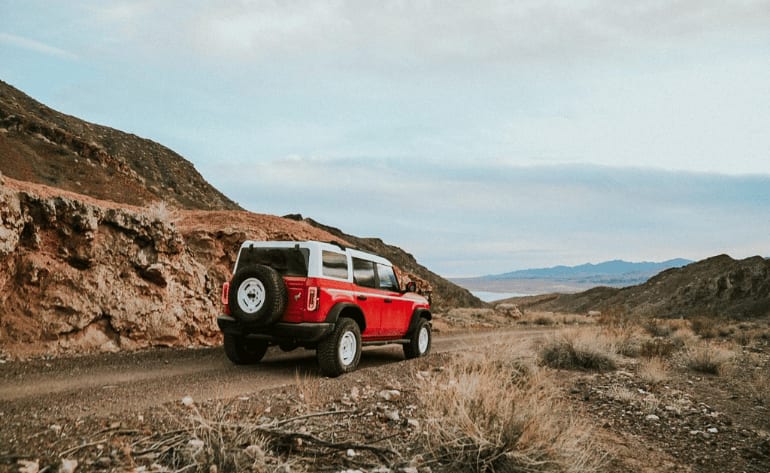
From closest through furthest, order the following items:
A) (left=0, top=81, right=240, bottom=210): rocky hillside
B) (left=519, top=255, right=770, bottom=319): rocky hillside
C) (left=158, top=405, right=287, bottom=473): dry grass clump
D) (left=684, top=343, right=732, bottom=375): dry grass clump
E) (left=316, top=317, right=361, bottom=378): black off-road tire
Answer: (left=158, top=405, right=287, bottom=473): dry grass clump, (left=316, top=317, right=361, bottom=378): black off-road tire, (left=684, top=343, right=732, bottom=375): dry grass clump, (left=0, top=81, right=240, bottom=210): rocky hillside, (left=519, top=255, right=770, bottom=319): rocky hillside

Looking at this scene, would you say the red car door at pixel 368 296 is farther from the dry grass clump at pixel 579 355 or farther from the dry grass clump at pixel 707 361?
the dry grass clump at pixel 707 361

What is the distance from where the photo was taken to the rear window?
798 cm

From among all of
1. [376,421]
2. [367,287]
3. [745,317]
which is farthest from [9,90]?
[745,317]

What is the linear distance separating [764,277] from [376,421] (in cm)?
5755

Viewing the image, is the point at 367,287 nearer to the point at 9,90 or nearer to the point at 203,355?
the point at 203,355

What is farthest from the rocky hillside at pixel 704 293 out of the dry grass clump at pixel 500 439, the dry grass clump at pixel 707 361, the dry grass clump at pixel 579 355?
the dry grass clump at pixel 500 439

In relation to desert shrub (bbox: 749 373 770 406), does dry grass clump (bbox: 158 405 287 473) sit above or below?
above

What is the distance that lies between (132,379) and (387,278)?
4.65 m

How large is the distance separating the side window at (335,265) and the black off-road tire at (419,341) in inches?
106

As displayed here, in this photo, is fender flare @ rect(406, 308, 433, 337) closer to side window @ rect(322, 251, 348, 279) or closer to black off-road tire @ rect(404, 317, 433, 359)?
black off-road tire @ rect(404, 317, 433, 359)

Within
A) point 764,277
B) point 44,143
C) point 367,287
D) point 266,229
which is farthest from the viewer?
point 764,277

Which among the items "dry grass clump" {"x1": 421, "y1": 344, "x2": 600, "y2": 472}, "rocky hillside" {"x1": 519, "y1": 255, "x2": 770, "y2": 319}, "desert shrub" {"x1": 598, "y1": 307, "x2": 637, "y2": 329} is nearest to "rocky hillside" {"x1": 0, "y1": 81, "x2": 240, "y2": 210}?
"desert shrub" {"x1": 598, "y1": 307, "x2": 637, "y2": 329}

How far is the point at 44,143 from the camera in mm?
38906

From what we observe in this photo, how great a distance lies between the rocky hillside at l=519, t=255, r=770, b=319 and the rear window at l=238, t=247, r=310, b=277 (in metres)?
45.1
